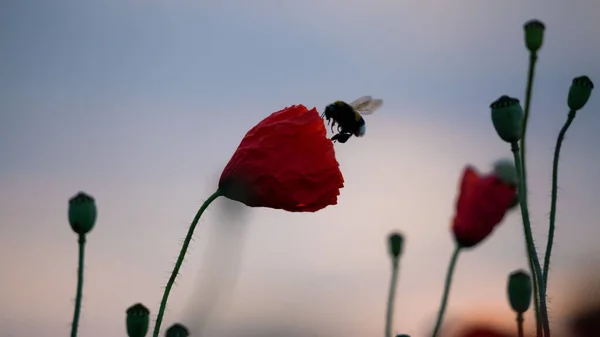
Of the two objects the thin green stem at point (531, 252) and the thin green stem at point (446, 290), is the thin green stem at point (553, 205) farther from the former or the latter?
the thin green stem at point (446, 290)

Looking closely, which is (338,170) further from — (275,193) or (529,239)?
(529,239)

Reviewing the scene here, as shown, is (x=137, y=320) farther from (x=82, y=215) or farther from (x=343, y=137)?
(x=343, y=137)

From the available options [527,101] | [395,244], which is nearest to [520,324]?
[527,101]

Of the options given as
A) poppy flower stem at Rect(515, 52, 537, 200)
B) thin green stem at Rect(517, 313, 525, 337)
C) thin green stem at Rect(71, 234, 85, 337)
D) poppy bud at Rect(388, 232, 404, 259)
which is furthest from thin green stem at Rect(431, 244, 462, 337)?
poppy bud at Rect(388, 232, 404, 259)

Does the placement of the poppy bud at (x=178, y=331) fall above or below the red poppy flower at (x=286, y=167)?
below

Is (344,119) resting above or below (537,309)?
above


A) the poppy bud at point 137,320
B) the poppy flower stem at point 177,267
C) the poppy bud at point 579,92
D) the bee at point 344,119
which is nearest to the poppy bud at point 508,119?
the poppy bud at point 579,92
